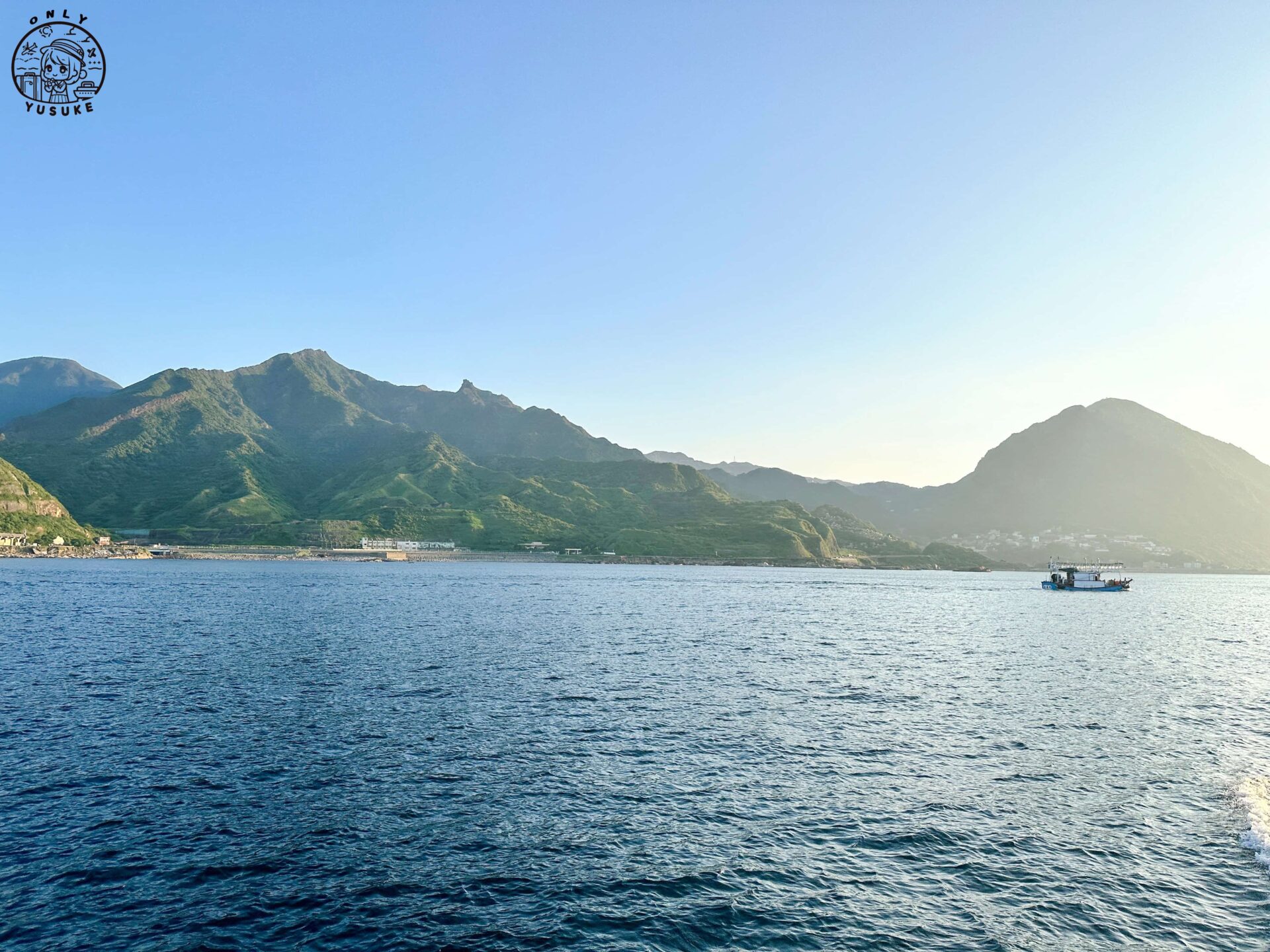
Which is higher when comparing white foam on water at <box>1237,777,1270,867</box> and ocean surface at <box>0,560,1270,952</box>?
white foam on water at <box>1237,777,1270,867</box>

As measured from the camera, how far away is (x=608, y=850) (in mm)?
32469

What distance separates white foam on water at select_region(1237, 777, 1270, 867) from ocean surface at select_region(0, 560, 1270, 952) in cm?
22

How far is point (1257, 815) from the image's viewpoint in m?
38.8

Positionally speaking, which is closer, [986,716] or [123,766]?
[123,766]

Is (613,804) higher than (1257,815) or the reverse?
the reverse

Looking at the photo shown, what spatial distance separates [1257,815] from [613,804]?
36200mm

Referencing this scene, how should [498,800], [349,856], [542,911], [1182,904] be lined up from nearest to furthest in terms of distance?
[542,911] → [1182,904] → [349,856] → [498,800]

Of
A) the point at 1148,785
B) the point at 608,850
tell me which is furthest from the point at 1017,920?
the point at 1148,785

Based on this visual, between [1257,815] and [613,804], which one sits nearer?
[613,804]

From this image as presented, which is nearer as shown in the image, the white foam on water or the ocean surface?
the ocean surface

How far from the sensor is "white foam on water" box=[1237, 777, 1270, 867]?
34.7 meters

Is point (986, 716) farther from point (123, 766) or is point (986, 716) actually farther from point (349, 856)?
point (123, 766)

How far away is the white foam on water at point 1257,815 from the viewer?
3466 cm

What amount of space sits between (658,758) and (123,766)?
32832 millimetres
